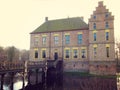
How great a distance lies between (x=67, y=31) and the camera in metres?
34.0

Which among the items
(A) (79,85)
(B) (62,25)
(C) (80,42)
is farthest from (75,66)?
(A) (79,85)

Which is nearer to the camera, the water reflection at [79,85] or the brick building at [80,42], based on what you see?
the water reflection at [79,85]

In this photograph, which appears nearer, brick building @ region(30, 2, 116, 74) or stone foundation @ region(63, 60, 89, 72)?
brick building @ region(30, 2, 116, 74)

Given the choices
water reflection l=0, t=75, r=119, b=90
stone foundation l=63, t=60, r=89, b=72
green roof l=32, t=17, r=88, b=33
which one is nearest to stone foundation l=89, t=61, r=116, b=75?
stone foundation l=63, t=60, r=89, b=72

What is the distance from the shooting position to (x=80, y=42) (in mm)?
32469

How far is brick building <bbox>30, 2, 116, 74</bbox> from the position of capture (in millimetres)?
29047

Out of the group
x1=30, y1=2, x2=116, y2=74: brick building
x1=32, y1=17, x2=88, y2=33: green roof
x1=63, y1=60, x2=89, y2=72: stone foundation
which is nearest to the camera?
x1=30, y1=2, x2=116, y2=74: brick building

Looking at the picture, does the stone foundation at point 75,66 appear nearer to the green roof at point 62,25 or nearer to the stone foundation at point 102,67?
the stone foundation at point 102,67

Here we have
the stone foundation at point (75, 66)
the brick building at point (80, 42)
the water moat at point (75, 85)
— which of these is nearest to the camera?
the water moat at point (75, 85)

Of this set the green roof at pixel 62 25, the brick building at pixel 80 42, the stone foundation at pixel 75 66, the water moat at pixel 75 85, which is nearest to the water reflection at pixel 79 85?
the water moat at pixel 75 85

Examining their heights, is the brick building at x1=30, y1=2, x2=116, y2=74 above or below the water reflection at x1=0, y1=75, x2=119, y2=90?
above

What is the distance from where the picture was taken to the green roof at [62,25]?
3388 centimetres

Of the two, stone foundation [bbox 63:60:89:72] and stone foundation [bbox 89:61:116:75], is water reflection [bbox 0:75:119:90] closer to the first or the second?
stone foundation [bbox 89:61:116:75]

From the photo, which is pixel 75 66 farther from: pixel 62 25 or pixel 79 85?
pixel 79 85
